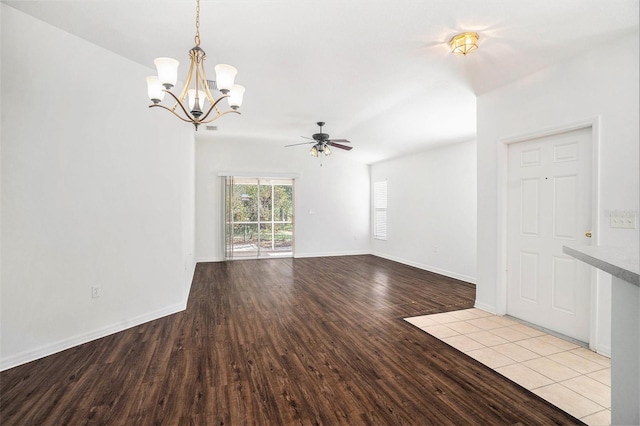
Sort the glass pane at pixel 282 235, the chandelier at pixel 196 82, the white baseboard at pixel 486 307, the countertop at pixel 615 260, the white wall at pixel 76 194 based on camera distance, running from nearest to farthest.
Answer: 1. the countertop at pixel 615 260
2. the chandelier at pixel 196 82
3. the white wall at pixel 76 194
4. the white baseboard at pixel 486 307
5. the glass pane at pixel 282 235

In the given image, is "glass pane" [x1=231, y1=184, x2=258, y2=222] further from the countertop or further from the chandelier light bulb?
the countertop

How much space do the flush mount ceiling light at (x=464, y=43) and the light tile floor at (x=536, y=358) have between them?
8.90ft

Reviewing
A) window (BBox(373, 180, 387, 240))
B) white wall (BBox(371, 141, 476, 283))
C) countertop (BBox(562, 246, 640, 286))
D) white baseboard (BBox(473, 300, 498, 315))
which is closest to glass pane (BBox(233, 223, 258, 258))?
window (BBox(373, 180, 387, 240))

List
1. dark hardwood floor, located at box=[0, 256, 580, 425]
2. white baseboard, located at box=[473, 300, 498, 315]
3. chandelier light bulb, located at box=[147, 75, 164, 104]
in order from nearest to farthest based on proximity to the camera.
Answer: dark hardwood floor, located at box=[0, 256, 580, 425] → chandelier light bulb, located at box=[147, 75, 164, 104] → white baseboard, located at box=[473, 300, 498, 315]

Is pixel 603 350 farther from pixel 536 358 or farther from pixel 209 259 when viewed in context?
pixel 209 259

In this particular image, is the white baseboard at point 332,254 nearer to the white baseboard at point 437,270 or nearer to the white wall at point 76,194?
the white baseboard at point 437,270

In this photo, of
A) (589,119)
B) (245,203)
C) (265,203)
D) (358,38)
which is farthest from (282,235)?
(589,119)

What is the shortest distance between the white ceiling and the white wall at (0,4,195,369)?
29 centimetres

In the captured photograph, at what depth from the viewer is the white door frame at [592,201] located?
2.83 m

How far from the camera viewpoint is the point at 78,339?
3.00m

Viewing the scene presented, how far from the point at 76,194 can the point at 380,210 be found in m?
6.87

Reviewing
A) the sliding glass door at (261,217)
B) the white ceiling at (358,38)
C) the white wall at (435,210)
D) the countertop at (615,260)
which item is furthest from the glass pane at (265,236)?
the countertop at (615,260)

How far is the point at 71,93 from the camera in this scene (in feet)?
9.65

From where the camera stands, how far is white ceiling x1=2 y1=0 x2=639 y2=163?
2.47 meters
